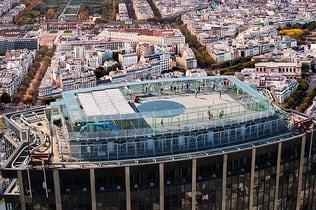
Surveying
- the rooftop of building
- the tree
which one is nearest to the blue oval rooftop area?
the rooftop of building

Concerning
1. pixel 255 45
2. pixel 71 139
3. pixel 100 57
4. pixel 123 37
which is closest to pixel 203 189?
pixel 71 139

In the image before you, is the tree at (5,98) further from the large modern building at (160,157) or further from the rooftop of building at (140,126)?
the large modern building at (160,157)

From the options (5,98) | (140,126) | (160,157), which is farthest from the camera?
(5,98)

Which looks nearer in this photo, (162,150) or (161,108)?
(162,150)

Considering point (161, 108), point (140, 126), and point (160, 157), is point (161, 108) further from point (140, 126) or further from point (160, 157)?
point (160, 157)

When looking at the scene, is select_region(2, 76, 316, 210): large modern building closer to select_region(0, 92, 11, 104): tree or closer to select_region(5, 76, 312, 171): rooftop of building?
select_region(5, 76, 312, 171): rooftop of building

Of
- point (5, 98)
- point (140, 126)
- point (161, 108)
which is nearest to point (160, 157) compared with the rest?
point (140, 126)

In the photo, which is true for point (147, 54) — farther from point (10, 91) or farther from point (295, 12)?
point (295, 12)

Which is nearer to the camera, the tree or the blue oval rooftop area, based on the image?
the blue oval rooftop area
